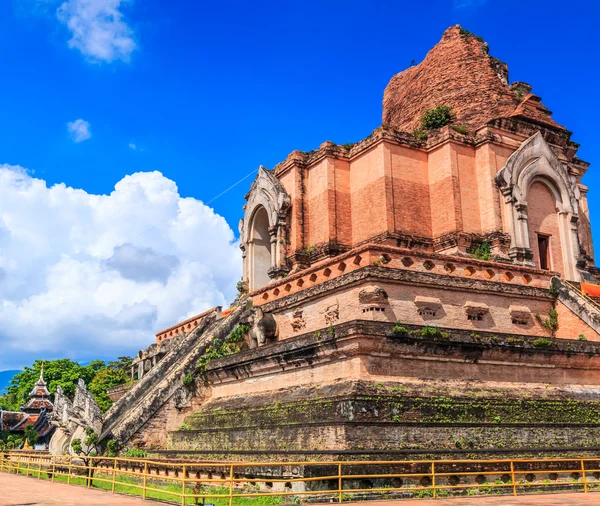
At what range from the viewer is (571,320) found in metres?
18.4

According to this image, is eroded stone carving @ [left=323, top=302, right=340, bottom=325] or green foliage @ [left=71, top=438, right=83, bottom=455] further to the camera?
green foliage @ [left=71, top=438, right=83, bottom=455]

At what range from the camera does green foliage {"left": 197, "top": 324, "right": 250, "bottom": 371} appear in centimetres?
1911

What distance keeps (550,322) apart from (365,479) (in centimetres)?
921

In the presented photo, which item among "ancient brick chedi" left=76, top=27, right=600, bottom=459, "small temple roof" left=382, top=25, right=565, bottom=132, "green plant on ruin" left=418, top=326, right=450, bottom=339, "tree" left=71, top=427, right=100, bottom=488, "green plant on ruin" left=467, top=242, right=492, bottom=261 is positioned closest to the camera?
"ancient brick chedi" left=76, top=27, right=600, bottom=459

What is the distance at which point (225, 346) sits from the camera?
65.4 feet

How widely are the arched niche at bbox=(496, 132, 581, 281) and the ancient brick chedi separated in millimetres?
53

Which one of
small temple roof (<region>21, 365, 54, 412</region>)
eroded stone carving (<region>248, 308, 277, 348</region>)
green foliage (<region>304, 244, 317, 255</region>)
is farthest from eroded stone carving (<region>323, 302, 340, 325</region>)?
small temple roof (<region>21, 365, 54, 412</region>)

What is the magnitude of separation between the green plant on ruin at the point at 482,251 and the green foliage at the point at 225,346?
7.53m

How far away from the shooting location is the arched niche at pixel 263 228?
25.8m

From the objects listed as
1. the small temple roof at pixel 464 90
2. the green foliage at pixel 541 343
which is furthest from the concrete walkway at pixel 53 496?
the small temple roof at pixel 464 90

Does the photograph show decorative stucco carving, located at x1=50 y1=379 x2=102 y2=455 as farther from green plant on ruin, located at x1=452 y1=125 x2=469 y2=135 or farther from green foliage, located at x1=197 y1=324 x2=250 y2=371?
green plant on ruin, located at x1=452 y1=125 x2=469 y2=135

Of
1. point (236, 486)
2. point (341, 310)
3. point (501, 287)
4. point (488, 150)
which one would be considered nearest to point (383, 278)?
point (341, 310)

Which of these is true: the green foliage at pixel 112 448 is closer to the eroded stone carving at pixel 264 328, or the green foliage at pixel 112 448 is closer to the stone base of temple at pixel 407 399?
the stone base of temple at pixel 407 399

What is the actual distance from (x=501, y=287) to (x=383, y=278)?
12.1 feet
